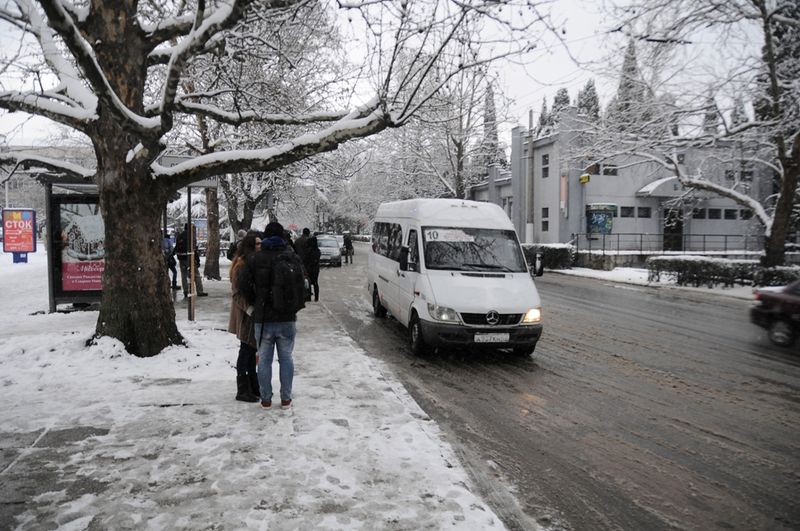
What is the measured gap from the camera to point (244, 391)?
5.92 meters

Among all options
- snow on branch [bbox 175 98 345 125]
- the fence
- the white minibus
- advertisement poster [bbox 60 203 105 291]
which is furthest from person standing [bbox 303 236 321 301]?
the fence

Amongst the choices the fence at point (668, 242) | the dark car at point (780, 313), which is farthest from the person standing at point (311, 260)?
the fence at point (668, 242)

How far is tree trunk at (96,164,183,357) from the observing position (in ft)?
24.2

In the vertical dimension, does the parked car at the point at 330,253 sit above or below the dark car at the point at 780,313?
above

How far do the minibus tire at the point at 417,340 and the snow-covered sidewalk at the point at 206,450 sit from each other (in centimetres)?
107

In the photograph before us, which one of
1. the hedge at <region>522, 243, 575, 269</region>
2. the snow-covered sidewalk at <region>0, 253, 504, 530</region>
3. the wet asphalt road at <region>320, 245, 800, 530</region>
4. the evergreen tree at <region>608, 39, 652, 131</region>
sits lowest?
the wet asphalt road at <region>320, 245, 800, 530</region>

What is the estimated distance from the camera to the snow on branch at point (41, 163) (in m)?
7.81

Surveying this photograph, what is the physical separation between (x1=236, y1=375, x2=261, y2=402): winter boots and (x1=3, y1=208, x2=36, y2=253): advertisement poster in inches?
1042

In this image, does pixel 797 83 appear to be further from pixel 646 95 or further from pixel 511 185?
pixel 511 185

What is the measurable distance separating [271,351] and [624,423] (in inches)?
145

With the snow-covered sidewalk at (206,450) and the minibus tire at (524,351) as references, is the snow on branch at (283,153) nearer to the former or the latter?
the snow-covered sidewalk at (206,450)

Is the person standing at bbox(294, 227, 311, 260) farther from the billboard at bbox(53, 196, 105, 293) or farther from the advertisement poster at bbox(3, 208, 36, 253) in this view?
the advertisement poster at bbox(3, 208, 36, 253)

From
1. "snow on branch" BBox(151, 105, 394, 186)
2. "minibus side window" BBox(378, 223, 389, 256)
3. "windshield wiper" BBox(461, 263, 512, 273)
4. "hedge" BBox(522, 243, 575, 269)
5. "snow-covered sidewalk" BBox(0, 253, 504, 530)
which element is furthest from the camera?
"hedge" BBox(522, 243, 575, 269)

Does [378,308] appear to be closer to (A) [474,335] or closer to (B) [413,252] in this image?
(B) [413,252]
